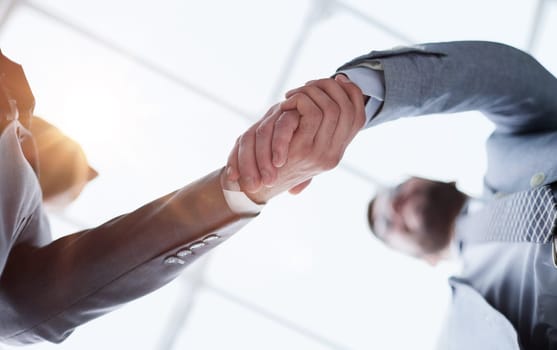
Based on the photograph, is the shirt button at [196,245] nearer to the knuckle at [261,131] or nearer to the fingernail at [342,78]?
the knuckle at [261,131]

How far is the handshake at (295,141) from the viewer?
0.49 meters

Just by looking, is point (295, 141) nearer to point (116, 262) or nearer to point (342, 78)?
point (342, 78)

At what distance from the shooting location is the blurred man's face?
142cm

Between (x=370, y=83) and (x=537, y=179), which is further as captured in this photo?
(x=537, y=179)

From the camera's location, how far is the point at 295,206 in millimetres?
1912

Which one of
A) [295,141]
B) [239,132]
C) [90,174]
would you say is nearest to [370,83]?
[295,141]

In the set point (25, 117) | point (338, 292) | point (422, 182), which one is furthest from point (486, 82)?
point (338, 292)

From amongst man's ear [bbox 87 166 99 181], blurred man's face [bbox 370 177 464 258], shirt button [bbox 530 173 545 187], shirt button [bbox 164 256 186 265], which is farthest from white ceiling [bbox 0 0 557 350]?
shirt button [bbox 164 256 186 265]

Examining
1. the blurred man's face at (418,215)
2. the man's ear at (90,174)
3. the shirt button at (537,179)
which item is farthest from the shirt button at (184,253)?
the blurred man's face at (418,215)

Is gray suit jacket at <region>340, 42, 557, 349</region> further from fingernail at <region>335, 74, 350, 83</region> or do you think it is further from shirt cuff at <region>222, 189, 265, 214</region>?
shirt cuff at <region>222, 189, 265, 214</region>

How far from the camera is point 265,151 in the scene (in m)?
0.49

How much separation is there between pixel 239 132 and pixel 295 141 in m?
1.43

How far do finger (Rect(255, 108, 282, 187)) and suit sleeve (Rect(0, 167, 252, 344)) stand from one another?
0.06 metres

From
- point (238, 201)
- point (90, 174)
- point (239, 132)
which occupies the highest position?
point (238, 201)
